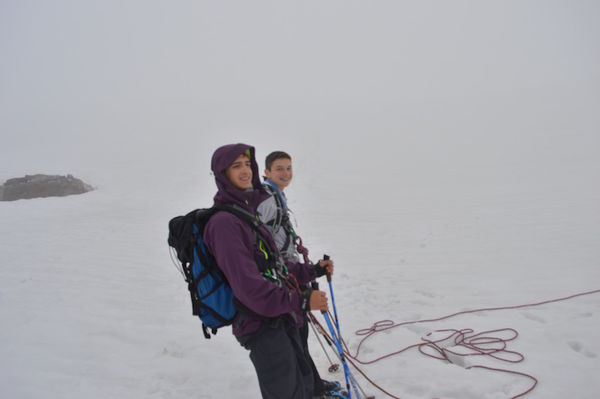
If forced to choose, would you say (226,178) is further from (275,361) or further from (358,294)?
(358,294)

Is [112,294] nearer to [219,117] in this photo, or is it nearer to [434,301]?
[434,301]

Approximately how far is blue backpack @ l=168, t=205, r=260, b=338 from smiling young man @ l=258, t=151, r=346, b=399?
0.69m

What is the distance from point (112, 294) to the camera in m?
5.92

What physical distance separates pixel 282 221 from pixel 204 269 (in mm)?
995

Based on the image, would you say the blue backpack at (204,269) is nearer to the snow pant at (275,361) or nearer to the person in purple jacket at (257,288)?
the person in purple jacket at (257,288)

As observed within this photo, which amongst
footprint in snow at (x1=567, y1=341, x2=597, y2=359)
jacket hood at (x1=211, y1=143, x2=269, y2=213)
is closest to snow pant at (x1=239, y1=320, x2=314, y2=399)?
jacket hood at (x1=211, y1=143, x2=269, y2=213)

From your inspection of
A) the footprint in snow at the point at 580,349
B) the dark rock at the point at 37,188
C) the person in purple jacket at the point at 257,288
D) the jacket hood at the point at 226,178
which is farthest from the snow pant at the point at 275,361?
the dark rock at the point at 37,188

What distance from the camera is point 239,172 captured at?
7.72ft

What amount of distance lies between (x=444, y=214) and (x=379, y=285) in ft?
14.8

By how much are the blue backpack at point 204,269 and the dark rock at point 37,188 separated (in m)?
13.6

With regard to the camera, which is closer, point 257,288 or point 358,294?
point 257,288

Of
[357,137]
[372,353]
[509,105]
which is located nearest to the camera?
[372,353]

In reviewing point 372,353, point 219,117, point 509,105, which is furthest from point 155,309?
point 219,117

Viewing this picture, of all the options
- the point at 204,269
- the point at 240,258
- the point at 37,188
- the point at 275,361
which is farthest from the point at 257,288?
the point at 37,188
